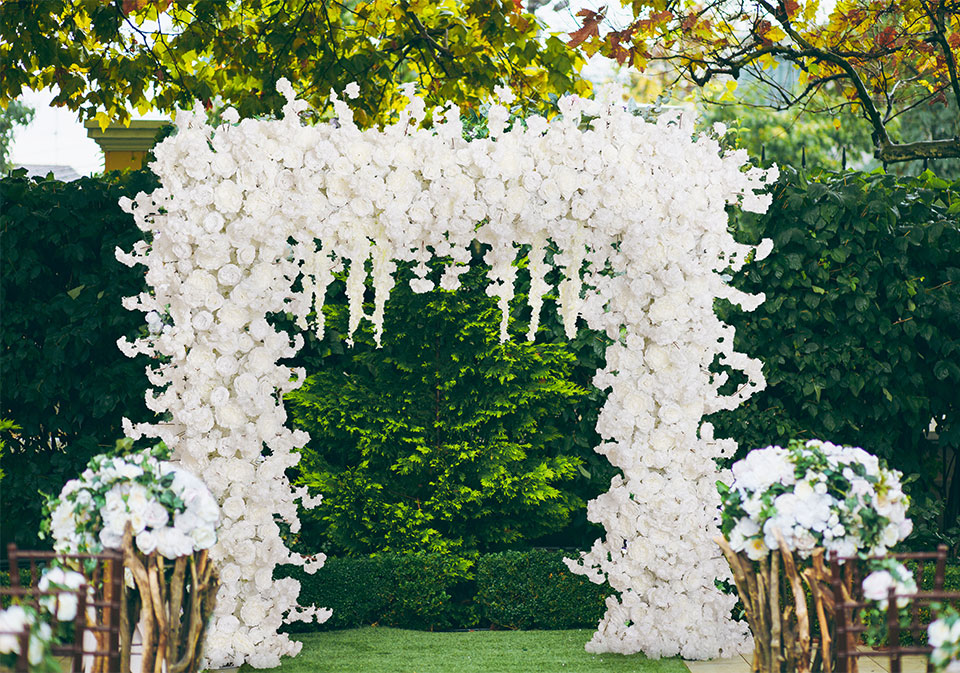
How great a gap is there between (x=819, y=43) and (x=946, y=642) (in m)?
5.05

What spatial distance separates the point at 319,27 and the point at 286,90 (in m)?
3.07

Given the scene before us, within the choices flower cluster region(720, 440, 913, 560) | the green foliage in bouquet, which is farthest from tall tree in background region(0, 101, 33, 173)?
flower cluster region(720, 440, 913, 560)

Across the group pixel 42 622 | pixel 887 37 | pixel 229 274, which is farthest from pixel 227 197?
pixel 887 37

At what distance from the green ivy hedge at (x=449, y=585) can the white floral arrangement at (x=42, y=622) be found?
9.87 ft

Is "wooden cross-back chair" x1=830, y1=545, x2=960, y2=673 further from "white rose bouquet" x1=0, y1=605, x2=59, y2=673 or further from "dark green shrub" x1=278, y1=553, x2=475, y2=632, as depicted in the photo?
"dark green shrub" x1=278, y1=553, x2=475, y2=632

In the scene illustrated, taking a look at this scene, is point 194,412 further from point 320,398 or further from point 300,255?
point 320,398

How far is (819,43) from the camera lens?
6609 mm

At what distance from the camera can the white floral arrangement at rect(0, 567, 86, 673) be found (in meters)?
2.39

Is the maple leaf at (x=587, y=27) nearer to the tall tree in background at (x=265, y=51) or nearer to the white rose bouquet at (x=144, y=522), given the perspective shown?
the tall tree in background at (x=265, y=51)

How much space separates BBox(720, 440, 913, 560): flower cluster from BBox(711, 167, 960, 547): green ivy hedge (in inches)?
96.6

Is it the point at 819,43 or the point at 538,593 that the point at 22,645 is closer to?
the point at 538,593

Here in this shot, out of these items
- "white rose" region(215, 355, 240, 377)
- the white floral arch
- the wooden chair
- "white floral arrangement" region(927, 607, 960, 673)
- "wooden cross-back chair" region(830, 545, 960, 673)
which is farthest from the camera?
"white rose" region(215, 355, 240, 377)

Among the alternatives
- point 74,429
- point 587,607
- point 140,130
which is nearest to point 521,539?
point 587,607

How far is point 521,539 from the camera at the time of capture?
5957 mm
